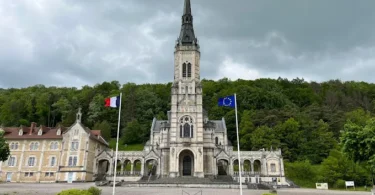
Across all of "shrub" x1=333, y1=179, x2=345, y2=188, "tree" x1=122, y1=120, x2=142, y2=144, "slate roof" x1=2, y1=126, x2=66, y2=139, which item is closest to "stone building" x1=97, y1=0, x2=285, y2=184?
"shrub" x1=333, y1=179, x2=345, y2=188

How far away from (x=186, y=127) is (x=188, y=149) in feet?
12.5

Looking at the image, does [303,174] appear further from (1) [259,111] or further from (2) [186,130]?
(1) [259,111]

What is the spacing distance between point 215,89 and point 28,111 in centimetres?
6168

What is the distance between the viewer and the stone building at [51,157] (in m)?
49.3

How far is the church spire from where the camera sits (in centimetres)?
5641

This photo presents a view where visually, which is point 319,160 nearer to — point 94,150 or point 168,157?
point 168,157

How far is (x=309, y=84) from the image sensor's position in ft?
365

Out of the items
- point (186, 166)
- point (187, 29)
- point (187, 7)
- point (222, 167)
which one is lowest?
point (222, 167)

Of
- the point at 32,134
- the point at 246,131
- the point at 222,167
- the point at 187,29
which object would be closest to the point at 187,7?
the point at 187,29

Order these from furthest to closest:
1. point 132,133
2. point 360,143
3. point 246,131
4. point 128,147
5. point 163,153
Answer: point 132,133 → point 128,147 → point 246,131 → point 163,153 → point 360,143

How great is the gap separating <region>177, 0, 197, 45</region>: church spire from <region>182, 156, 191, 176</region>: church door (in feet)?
71.6

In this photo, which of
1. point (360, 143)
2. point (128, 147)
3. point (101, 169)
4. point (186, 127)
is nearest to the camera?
point (360, 143)

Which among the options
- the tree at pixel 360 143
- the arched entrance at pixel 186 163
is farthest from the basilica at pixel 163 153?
the tree at pixel 360 143

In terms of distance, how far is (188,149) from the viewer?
49.2 meters
